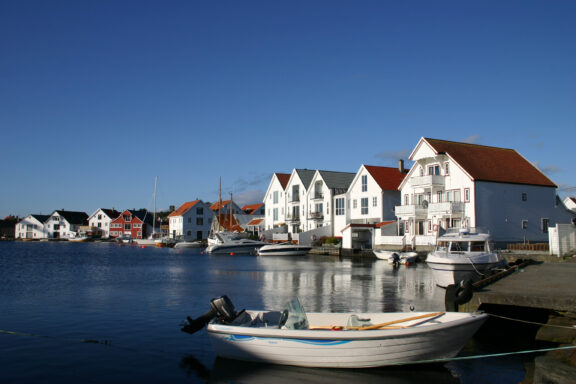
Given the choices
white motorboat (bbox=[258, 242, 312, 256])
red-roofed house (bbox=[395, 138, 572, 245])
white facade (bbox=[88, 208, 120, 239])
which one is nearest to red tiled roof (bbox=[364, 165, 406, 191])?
red-roofed house (bbox=[395, 138, 572, 245])

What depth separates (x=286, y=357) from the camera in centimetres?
1194

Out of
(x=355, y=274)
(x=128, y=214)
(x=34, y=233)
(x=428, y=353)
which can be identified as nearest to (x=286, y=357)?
(x=428, y=353)

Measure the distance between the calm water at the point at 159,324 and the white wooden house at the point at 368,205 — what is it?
76.4 feet

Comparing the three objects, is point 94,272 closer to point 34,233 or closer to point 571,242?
point 571,242

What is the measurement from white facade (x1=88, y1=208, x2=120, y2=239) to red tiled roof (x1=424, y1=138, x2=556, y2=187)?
335 ft

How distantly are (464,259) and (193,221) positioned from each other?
90.5m

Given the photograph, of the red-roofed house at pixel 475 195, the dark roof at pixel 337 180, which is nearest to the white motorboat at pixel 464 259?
the red-roofed house at pixel 475 195

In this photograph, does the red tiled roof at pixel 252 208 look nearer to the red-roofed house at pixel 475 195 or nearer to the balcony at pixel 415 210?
the red-roofed house at pixel 475 195

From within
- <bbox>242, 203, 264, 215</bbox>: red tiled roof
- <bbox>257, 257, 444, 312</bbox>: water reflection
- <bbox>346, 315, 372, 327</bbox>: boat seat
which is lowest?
<bbox>257, 257, 444, 312</bbox>: water reflection

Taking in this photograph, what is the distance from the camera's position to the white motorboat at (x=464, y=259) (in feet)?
82.8

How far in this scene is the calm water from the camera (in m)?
11.9

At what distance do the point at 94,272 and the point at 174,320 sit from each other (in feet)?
74.9

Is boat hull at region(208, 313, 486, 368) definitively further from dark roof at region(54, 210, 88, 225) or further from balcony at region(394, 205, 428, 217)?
dark roof at region(54, 210, 88, 225)

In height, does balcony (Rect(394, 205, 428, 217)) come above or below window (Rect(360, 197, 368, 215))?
below
